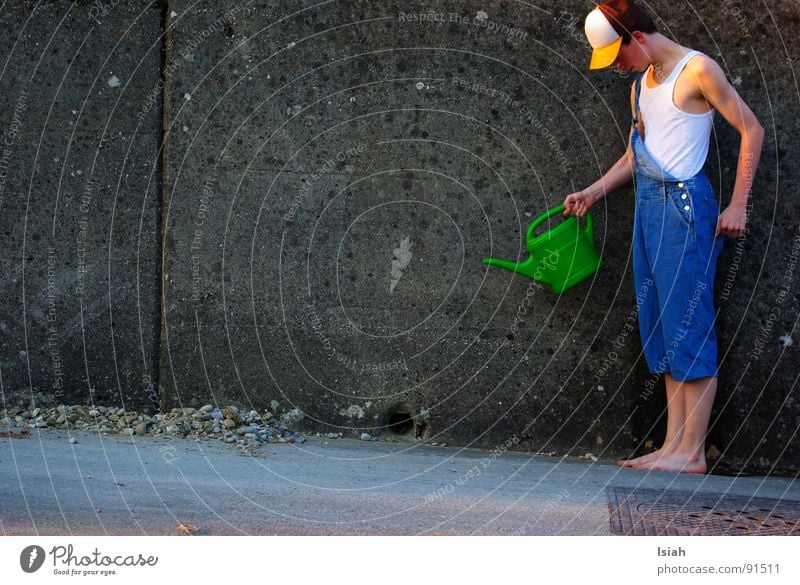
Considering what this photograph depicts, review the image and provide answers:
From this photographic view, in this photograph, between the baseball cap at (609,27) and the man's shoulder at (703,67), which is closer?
the man's shoulder at (703,67)

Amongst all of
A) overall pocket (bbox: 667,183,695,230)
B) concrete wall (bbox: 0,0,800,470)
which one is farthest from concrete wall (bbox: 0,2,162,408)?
→ overall pocket (bbox: 667,183,695,230)

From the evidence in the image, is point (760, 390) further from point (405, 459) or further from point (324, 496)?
point (324, 496)

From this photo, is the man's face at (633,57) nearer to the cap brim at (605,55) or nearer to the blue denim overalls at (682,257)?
the cap brim at (605,55)

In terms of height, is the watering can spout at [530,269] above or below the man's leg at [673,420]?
above

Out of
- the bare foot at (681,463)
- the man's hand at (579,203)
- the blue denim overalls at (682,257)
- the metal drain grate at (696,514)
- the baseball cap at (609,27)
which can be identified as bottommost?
the metal drain grate at (696,514)

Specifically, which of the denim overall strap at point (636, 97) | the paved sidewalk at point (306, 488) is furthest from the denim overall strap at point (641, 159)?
the paved sidewalk at point (306, 488)

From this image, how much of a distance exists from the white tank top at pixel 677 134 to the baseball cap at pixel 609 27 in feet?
0.77

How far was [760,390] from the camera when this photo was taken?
452cm

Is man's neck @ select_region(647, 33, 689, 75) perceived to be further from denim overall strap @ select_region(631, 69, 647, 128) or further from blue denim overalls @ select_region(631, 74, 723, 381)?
blue denim overalls @ select_region(631, 74, 723, 381)

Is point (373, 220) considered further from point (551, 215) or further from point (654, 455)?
point (654, 455)

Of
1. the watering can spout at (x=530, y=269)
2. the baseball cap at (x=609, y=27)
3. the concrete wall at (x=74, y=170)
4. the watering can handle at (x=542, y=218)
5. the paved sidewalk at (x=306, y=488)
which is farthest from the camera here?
the concrete wall at (x=74, y=170)

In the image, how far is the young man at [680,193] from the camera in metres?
4.04

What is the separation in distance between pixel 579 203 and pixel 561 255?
0.23 meters

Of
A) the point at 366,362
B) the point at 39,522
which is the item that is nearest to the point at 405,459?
the point at 366,362
